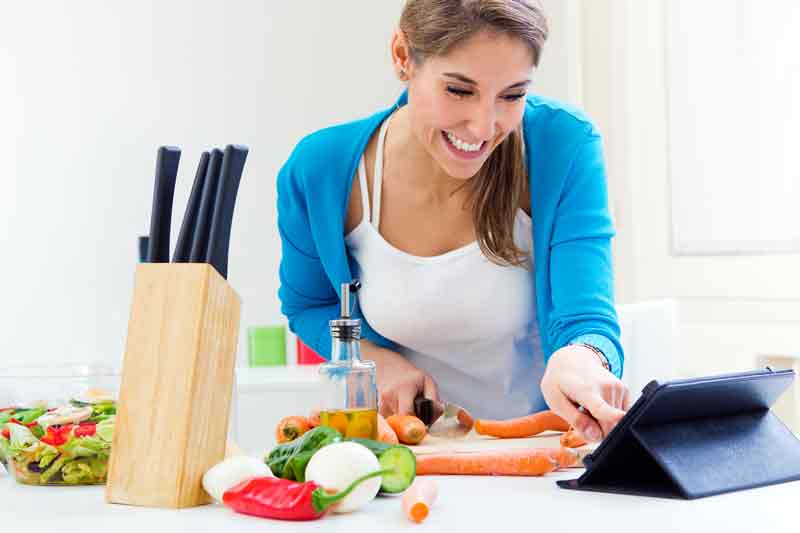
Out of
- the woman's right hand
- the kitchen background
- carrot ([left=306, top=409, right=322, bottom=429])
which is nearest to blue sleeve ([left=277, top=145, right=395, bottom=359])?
the woman's right hand

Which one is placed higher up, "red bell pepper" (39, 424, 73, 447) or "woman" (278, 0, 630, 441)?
"woman" (278, 0, 630, 441)

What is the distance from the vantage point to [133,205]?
331 centimetres

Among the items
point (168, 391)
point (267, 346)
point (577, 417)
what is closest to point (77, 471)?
point (168, 391)

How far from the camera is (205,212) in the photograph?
992 mm

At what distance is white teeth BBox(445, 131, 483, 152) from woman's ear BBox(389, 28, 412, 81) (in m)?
0.12

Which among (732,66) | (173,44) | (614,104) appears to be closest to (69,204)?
(173,44)

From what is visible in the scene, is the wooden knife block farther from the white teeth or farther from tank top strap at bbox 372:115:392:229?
tank top strap at bbox 372:115:392:229

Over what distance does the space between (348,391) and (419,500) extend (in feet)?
1.00

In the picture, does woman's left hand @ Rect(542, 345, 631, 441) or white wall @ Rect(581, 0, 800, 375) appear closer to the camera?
woman's left hand @ Rect(542, 345, 631, 441)

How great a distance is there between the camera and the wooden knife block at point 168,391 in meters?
0.95

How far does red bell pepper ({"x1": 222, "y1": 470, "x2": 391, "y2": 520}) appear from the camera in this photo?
0.87 metres

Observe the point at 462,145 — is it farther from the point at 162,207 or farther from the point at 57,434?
the point at 57,434

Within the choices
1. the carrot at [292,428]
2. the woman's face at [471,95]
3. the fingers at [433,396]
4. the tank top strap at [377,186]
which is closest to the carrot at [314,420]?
the carrot at [292,428]

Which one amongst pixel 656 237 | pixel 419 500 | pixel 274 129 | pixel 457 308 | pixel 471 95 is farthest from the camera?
pixel 274 129
